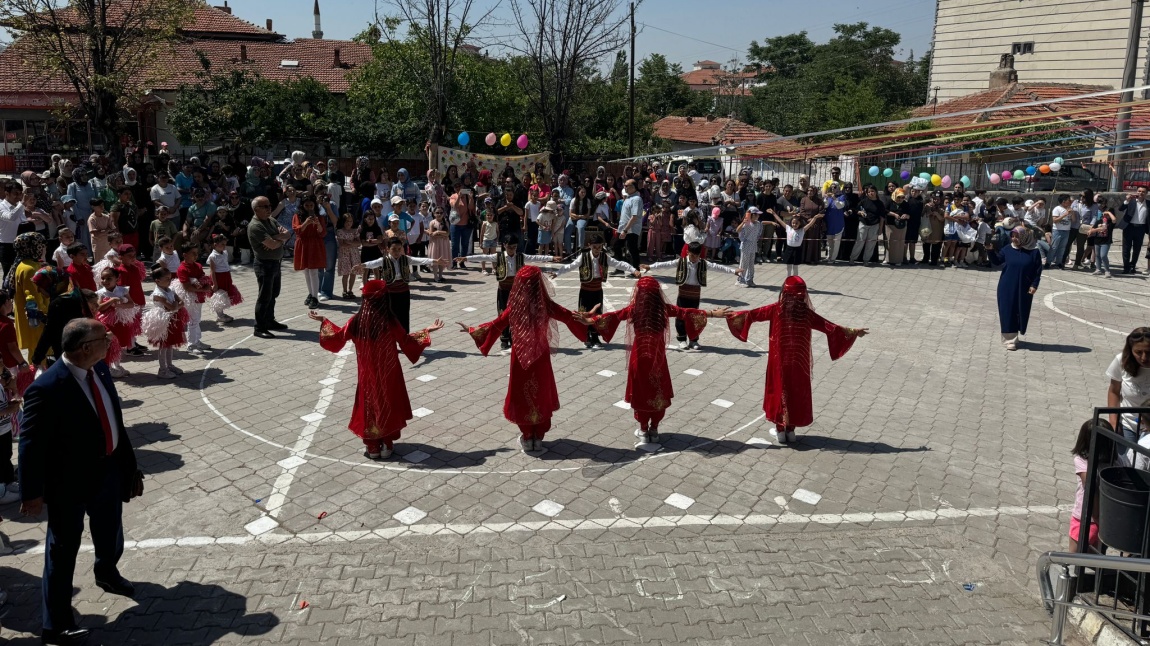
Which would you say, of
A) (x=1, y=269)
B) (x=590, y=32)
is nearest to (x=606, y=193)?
(x=590, y=32)

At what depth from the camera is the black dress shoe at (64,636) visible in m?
4.81

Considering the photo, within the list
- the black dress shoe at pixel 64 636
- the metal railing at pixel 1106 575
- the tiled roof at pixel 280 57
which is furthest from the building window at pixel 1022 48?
the black dress shoe at pixel 64 636

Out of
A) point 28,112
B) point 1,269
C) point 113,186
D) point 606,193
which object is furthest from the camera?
point 28,112

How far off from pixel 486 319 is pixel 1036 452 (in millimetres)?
7844

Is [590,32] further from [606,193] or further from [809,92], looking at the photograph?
[809,92]

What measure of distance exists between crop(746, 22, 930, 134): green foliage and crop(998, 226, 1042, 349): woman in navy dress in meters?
35.0

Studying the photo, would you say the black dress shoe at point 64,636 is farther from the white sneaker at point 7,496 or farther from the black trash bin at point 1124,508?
the black trash bin at point 1124,508

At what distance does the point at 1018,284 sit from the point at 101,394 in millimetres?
11594

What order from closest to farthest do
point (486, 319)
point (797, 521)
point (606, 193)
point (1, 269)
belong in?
point (797, 521) → point (486, 319) → point (1, 269) → point (606, 193)

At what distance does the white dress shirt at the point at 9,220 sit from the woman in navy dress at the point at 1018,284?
15146 mm

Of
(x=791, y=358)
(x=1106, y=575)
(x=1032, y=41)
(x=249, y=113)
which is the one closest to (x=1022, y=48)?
(x=1032, y=41)

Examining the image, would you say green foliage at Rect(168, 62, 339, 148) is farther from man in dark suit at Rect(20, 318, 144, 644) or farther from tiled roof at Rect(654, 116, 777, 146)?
man in dark suit at Rect(20, 318, 144, 644)

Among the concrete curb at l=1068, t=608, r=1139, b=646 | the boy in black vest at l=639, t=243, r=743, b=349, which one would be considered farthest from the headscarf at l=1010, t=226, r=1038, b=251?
the concrete curb at l=1068, t=608, r=1139, b=646

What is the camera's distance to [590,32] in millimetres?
26219
